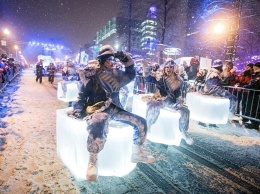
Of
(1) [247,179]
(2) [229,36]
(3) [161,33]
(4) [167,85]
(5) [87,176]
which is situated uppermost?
(3) [161,33]

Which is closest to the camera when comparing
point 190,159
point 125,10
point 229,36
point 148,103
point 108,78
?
point 108,78

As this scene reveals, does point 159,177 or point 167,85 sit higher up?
point 167,85

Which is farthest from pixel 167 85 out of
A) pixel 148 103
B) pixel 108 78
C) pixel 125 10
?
pixel 125 10

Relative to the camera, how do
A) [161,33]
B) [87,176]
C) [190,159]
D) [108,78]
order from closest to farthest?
[87,176] → [108,78] → [190,159] → [161,33]

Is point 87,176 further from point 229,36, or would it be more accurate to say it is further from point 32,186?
point 229,36

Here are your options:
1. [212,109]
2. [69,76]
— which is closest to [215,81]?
[212,109]

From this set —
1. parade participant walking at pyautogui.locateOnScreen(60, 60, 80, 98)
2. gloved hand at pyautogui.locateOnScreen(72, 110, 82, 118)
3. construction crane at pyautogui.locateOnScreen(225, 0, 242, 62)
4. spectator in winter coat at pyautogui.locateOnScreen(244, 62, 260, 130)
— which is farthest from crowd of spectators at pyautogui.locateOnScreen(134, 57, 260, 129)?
parade participant walking at pyautogui.locateOnScreen(60, 60, 80, 98)

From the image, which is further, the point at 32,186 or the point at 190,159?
the point at 190,159

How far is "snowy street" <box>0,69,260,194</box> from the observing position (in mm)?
3344

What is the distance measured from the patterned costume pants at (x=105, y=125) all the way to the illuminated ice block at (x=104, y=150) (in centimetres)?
15

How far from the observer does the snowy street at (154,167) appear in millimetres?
3344

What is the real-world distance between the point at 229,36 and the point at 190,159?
8.56m

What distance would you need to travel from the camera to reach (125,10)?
2997cm

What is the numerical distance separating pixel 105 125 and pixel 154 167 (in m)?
1.39
